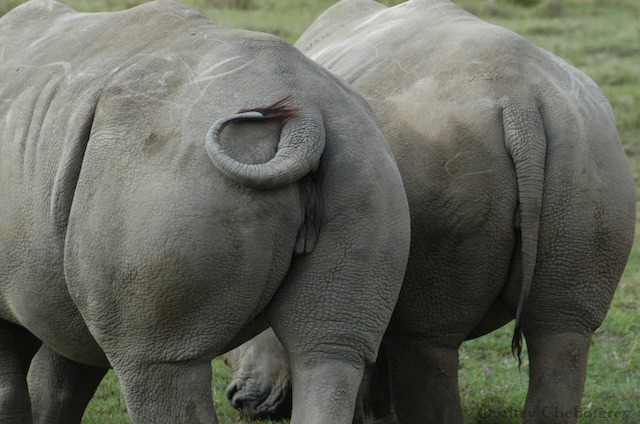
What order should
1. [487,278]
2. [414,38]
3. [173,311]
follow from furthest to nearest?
1. [414,38]
2. [487,278]
3. [173,311]

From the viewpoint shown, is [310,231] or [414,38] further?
[414,38]

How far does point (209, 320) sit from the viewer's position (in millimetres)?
3521

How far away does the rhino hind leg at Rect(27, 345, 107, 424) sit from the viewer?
15.7 feet

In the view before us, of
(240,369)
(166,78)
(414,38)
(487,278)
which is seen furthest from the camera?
(240,369)

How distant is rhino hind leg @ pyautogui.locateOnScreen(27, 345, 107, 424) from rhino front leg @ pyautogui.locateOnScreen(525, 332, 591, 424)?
158cm

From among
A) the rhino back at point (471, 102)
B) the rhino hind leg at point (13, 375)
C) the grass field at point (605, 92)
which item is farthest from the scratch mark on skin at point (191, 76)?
the grass field at point (605, 92)

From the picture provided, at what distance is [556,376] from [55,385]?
176cm

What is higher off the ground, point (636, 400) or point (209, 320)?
point (209, 320)

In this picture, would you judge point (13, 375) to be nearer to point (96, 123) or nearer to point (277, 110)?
point (96, 123)

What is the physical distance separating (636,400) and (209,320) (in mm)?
3032

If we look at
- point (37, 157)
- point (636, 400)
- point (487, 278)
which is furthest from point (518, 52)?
point (636, 400)

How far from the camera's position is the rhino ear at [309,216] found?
3.54m

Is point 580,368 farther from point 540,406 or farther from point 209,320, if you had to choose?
point 209,320

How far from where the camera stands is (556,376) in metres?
4.44
